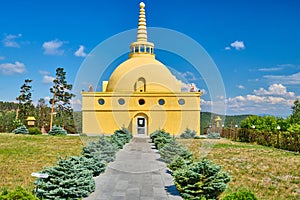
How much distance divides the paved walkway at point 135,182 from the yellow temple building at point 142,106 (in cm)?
1505

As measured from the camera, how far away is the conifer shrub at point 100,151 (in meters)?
8.97

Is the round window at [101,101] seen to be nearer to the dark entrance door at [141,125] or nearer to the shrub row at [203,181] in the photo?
the dark entrance door at [141,125]

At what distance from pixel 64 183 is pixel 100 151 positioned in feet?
13.5

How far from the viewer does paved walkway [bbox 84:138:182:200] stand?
6.34 m

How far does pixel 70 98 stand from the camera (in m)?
32.8

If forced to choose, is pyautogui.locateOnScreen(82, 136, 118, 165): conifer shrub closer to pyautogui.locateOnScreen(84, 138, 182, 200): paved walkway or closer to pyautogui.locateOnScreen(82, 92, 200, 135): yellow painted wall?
pyautogui.locateOnScreen(84, 138, 182, 200): paved walkway

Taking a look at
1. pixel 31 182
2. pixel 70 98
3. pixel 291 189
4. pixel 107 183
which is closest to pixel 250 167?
pixel 291 189

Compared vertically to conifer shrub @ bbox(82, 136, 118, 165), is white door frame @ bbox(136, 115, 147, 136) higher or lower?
higher

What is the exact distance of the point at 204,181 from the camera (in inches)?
235

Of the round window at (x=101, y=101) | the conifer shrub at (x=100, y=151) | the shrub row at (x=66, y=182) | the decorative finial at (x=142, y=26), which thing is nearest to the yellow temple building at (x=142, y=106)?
the round window at (x=101, y=101)

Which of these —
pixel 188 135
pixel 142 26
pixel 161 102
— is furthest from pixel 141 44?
pixel 188 135

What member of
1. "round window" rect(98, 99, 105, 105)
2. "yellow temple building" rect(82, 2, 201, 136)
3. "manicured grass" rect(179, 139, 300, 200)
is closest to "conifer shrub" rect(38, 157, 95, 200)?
"manicured grass" rect(179, 139, 300, 200)

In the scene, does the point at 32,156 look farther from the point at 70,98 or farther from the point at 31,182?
the point at 70,98

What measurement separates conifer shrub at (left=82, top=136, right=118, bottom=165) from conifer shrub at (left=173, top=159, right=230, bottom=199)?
10.8 ft
